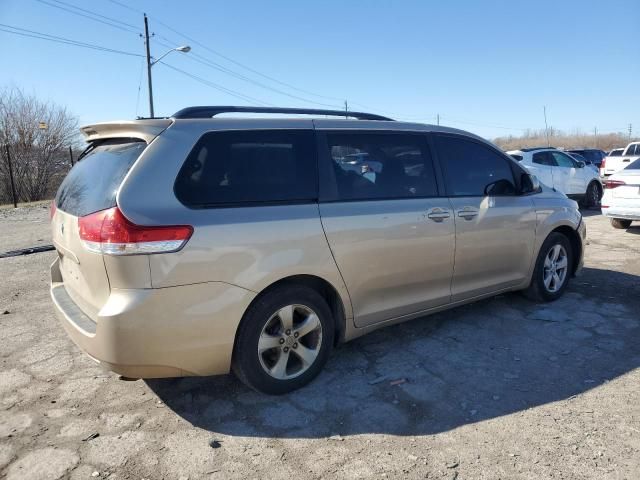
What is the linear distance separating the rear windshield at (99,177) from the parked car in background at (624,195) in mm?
8922

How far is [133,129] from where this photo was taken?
2.97m

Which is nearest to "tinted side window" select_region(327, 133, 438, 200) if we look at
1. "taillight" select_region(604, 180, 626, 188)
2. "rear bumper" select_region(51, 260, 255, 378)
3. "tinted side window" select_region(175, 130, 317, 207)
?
"tinted side window" select_region(175, 130, 317, 207)

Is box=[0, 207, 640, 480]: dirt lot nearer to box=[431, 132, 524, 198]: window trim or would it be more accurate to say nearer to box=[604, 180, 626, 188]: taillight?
box=[431, 132, 524, 198]: window trim

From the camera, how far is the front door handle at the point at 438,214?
380cm

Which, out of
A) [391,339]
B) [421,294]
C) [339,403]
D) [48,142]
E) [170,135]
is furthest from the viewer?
[48,142]

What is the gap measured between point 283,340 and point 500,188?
2.59 m

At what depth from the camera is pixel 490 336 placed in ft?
13.7

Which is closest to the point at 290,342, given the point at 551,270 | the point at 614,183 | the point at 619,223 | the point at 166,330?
the point at 166,330

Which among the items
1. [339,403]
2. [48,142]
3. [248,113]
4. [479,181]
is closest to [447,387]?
[339,403]

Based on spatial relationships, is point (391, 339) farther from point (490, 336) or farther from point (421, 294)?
point (490, 336)

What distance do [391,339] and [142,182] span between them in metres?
2.48

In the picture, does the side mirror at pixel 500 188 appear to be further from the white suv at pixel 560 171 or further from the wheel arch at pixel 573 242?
the white suv at pixel 560 171

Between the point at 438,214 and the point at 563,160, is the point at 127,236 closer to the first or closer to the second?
the point at 438,214

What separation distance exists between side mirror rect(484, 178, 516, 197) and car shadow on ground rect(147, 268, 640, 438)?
3.90 ft
